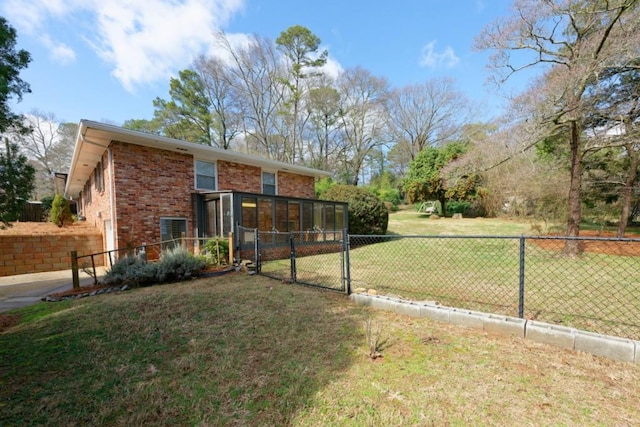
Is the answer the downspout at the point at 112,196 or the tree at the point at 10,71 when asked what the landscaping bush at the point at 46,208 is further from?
the tree at the point at 10,71

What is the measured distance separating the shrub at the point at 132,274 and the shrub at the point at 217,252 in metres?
1.59

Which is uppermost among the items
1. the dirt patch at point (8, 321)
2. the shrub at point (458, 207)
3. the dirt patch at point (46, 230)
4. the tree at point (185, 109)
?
the tree at point (185, 109)

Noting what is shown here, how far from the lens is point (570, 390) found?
2.03 meters

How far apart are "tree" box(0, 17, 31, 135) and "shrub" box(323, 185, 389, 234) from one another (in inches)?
409

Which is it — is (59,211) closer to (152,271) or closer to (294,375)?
(152,271)

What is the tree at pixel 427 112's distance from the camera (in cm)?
2736

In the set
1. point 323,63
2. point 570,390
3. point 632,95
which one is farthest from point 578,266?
point 323,63

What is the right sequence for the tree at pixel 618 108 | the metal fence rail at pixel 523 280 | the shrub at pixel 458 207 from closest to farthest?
the metal fence rail at pixel 523 280
the tree at pixel 618 108
the shrub at pixel 458 207

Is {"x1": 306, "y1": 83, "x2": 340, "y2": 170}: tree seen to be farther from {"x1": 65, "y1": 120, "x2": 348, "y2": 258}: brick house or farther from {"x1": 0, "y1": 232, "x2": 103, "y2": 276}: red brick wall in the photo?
{"x1": 0, "y1": 232, "x2": 103, "y2": 276}: red brick wall

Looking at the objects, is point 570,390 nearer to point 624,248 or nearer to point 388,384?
point 388,384

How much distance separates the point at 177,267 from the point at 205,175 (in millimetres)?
4559

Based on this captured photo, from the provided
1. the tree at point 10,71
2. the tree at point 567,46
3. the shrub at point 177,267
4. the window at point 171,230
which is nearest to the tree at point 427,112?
the tree at point 567,46

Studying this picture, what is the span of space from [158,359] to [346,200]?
11391 mm

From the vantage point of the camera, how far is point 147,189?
8266 mm
